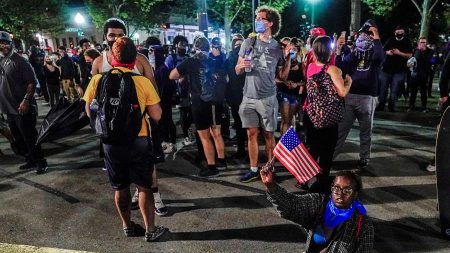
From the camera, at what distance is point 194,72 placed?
5156 millimetres

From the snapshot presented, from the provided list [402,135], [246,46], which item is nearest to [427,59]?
[402,135]

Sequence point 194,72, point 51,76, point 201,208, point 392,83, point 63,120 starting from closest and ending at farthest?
point 201,208 < point 194,72 < point 63,120 < point 392,83 < point 51,76

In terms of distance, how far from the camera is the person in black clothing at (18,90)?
5484mm

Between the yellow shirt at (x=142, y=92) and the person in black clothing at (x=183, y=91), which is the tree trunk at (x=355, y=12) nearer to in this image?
the person in black clothing at (x=183, y=91)

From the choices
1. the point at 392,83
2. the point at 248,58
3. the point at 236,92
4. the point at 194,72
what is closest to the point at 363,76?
the point at 248,58

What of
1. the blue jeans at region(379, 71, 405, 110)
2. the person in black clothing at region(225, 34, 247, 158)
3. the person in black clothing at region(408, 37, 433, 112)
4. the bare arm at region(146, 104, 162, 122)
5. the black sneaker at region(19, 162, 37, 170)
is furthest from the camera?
the person in black clothing at region(408, 37, 433, 112)

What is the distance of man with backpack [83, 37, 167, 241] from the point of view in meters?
3.07

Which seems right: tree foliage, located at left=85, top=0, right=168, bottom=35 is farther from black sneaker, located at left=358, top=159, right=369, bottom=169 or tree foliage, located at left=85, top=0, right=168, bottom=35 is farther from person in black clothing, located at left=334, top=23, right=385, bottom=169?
black sneaker, located at left=358, top=159, right=369, bottom=169

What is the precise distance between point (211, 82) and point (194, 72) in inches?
Answer: 10.9

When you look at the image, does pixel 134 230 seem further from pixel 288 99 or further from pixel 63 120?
pixel 288 99

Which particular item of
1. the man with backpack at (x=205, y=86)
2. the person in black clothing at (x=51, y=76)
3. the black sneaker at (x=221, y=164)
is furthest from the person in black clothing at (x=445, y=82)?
the person in black clothing at (x=51, y=76)

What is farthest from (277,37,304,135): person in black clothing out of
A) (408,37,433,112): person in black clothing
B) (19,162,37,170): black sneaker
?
(408,37,433,112): person in black clothing

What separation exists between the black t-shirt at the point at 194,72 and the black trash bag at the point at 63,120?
5.74 feet

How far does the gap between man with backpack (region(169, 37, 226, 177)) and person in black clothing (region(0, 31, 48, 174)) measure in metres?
2.24
